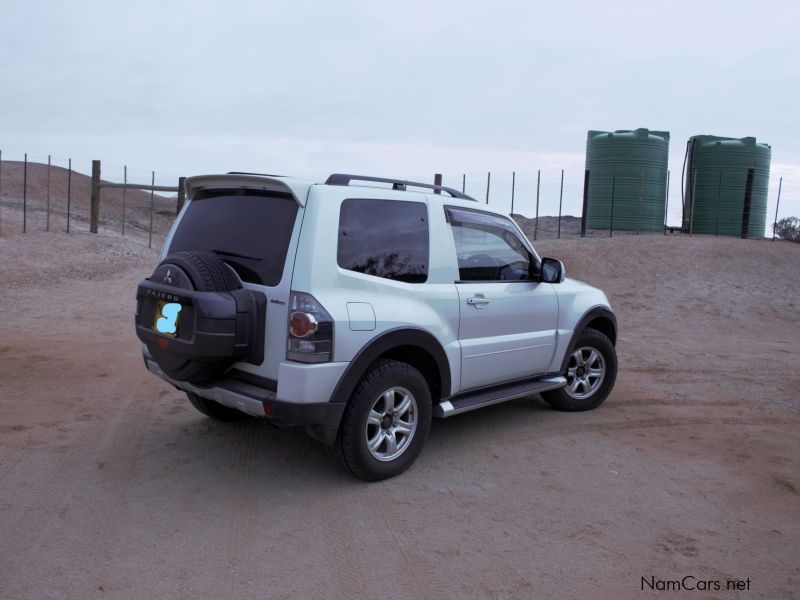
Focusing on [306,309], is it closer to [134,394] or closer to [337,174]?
[337,174]

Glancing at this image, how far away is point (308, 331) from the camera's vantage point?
13.5 ft

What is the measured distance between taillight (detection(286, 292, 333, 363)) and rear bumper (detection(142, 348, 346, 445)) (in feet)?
0.89

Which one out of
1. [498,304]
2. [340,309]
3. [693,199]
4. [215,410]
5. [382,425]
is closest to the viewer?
[340,309]

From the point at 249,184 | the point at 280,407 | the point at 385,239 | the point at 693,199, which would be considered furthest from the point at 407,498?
the point at 693,199

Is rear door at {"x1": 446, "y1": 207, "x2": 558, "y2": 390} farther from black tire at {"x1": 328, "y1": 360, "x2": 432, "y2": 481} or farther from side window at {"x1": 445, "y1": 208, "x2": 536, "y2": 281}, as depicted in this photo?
black tire at {"x1": 328, "y1": 360, "x2": 432, "y2": 481}

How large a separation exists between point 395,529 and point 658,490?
185cm

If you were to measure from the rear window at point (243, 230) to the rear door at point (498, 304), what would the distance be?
1.39 m

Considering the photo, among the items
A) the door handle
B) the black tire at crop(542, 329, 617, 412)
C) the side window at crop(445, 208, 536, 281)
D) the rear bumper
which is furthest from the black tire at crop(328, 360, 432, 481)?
the black tire at crop(542, 329, 617, 412)

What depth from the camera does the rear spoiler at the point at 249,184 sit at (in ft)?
14.3

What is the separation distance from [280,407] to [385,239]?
4.33 ft

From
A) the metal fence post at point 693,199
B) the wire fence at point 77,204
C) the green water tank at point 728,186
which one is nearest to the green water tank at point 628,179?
the metal fence post at point 693,199

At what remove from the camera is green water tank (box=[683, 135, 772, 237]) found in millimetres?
20375

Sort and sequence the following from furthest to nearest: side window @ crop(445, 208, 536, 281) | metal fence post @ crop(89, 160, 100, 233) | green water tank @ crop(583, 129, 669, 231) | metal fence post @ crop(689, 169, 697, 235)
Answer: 1. metal fence post @ crop(689, 169, 697, 235)
2. green water tank @ crop(583, 129, 669, 231)
3. metal fence post @ crop(89, 160, 100, 233)
4. side window @ crop(445, 208, 536, 281)

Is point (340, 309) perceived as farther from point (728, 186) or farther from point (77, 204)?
point (77, 204)
